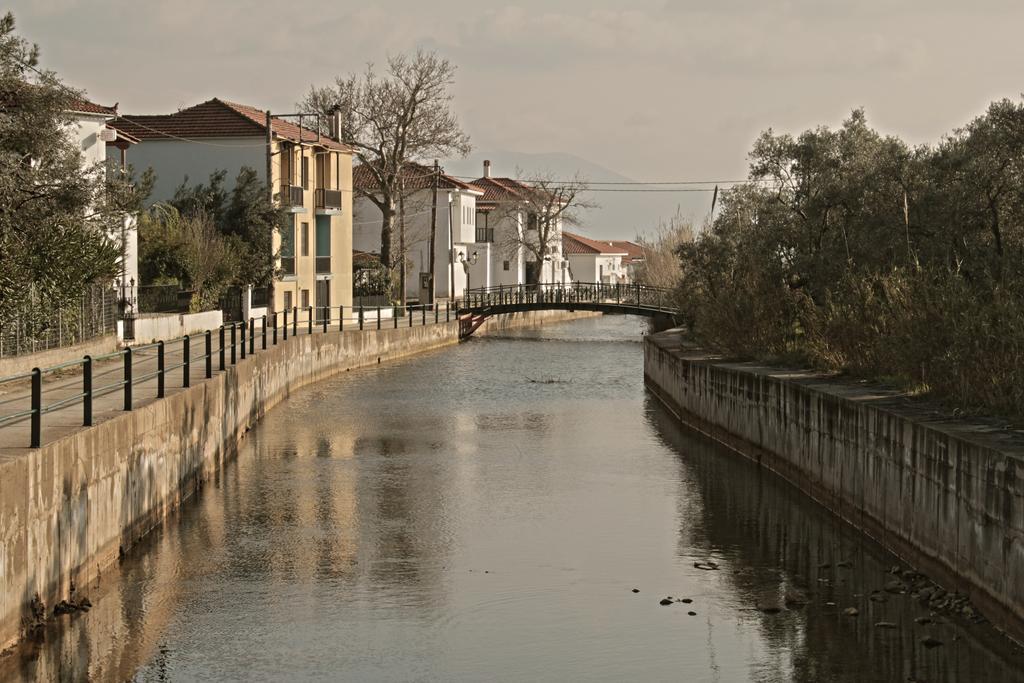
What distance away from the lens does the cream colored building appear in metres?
62.3

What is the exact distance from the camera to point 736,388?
29750 mm

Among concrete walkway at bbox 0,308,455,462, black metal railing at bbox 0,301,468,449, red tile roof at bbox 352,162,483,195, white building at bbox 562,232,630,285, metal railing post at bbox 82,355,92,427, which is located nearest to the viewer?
black metal railing at bbox 0,301,468,449

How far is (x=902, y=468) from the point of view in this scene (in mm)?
18281

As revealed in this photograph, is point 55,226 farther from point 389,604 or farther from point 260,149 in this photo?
point 260,149

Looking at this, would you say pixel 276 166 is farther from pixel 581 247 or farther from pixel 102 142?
pixel 581 247

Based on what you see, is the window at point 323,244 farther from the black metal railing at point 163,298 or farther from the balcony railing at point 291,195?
the black metal railing at point 163,298

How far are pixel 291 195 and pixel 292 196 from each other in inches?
5.1

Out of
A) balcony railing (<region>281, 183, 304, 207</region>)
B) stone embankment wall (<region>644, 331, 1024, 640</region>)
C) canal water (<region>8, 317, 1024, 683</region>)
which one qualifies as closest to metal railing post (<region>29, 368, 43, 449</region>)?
canal water (<region>8, 317, 1024, 683</region>)

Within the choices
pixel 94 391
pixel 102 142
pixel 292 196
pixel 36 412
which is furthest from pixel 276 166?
pixel 36 412

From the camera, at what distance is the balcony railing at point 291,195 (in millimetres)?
62372

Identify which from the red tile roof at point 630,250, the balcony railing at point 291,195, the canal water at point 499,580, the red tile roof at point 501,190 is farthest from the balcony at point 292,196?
the red tile roof at point 630,250

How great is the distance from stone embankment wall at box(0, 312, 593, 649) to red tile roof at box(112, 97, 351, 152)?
3263cm

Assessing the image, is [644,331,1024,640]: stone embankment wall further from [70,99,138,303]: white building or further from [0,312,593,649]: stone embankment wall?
[70,99,138,303]: white building

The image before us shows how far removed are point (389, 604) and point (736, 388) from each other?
14.3 m
